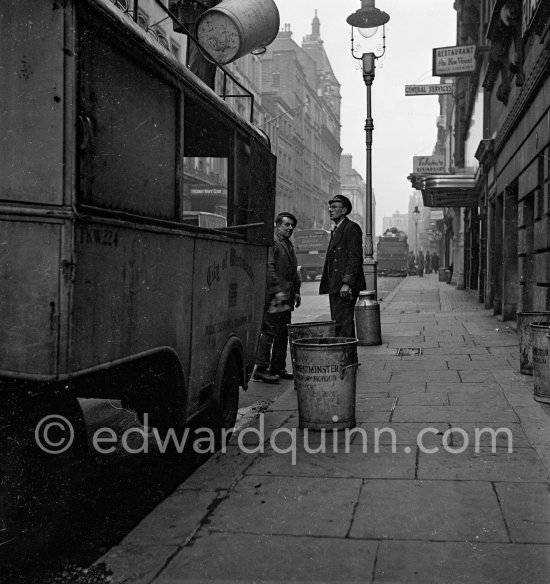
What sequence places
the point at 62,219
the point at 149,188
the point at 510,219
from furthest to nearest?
1. the point at 510,219
2. the point at 149,188
3. the point at 62,219

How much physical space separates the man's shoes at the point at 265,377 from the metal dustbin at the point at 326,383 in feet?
8.96

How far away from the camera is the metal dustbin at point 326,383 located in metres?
5.41

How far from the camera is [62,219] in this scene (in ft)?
9.36

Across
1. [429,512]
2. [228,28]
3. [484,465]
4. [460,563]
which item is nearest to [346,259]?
[228,28]

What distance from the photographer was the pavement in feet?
10.2

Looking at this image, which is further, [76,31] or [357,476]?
[357,476]

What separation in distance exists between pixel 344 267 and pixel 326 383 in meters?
3.16

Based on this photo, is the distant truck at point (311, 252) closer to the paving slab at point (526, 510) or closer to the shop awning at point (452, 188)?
the shop awning at point (452, 188)

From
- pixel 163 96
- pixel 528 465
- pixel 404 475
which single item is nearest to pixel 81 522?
pixel 404 475

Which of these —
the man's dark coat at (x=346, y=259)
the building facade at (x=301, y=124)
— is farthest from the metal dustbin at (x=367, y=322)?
the building facade at (x=301, y=124)

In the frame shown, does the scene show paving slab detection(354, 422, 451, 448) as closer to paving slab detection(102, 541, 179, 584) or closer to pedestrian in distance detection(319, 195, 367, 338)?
paving slab detection(102, 541, 179, 584)

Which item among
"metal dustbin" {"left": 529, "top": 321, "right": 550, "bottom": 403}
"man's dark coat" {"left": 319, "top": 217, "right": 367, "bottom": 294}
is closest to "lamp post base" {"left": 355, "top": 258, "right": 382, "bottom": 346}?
"man's dark coat" {"left": 319, "top": 217, "right": 367, "bottom": 294}

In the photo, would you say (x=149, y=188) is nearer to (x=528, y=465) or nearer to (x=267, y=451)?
(x=267, y=451)

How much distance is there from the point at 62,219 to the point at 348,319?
5.73 meters
